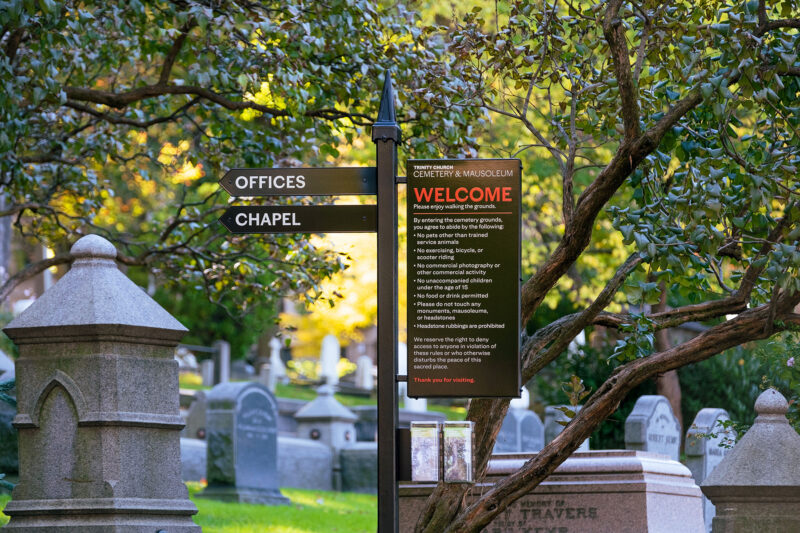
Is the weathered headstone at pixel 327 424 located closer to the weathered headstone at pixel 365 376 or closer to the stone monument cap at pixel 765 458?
the stone monument cap at pixel 765 458

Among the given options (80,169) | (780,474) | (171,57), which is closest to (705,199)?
(780,474)

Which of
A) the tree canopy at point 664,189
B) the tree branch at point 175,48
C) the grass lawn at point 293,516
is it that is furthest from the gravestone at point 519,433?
the tree canopy at point 664,189

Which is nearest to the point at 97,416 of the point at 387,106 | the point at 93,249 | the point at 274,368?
the point at 93,249

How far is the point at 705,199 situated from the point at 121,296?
351cm

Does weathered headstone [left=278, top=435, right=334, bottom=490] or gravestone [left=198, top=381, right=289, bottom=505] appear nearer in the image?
gravestone [left=198, top=381, right=289, bottom=505]

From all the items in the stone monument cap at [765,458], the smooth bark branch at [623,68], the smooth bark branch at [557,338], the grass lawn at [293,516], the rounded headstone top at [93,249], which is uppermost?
the smooth bark branch at [623,68]

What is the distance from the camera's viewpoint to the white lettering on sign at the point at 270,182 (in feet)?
20.1

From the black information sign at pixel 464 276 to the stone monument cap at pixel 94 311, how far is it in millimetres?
1890

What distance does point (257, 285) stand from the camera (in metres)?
13.0

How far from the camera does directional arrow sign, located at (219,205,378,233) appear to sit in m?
6.05

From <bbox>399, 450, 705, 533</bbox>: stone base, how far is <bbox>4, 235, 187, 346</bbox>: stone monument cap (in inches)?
147

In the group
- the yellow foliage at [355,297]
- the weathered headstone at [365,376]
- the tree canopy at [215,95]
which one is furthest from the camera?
the weathered headstone at [365,376]

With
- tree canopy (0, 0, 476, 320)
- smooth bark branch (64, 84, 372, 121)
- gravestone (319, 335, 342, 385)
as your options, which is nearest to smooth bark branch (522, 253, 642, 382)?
tree canopy (0, 0, 476, 320)

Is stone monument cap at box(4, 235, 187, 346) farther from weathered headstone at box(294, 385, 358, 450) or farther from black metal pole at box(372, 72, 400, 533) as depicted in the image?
weathered headstone at box(294, 385, 358, 450)
